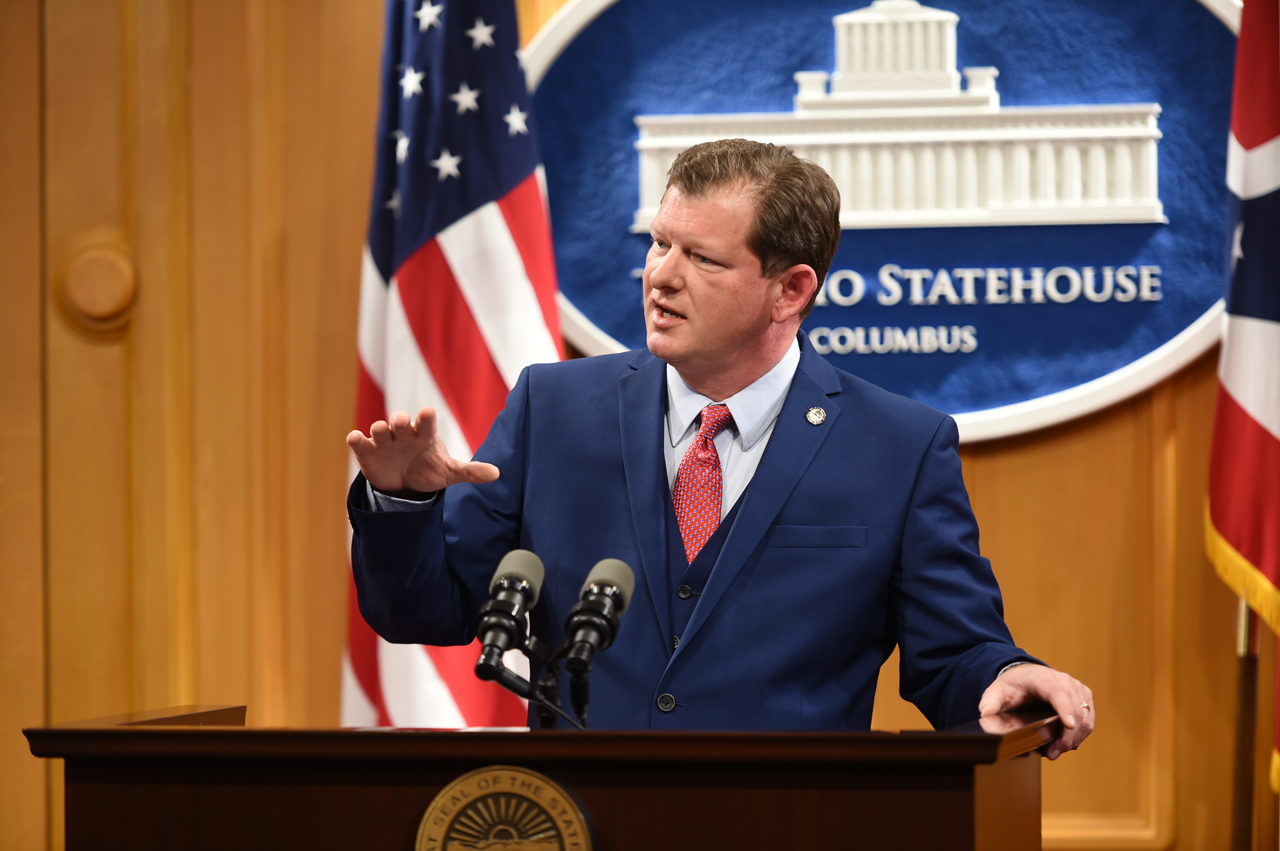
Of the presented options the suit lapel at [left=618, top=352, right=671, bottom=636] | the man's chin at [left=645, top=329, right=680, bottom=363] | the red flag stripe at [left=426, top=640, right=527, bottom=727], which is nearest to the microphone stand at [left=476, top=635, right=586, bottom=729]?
the suit lapel at [left=618, top=352, right=671, bottom=636]

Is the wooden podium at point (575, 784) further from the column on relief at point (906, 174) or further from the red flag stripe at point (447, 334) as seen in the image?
the column on relief at point (906, 174)

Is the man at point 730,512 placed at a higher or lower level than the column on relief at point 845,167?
lower

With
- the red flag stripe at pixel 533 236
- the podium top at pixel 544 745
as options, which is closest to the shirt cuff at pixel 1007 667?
the podium top at pixel 544 745

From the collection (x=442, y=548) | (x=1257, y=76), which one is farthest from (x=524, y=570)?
(x=1257, y=76)

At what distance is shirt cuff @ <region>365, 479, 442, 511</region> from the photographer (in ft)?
5.17

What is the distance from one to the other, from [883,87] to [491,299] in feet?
3.54

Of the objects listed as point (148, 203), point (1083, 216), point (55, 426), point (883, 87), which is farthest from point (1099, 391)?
point (55, 426)

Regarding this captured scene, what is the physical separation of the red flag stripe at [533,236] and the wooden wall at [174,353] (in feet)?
1.61

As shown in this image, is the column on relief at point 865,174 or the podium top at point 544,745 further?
the column on relief at point 865,174

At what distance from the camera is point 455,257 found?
2859mm

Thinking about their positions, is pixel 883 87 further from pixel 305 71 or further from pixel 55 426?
pixel 55 426

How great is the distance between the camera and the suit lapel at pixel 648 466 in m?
1.71

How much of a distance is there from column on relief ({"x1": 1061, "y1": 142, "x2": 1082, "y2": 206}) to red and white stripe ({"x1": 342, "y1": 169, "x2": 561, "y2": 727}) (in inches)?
49.5

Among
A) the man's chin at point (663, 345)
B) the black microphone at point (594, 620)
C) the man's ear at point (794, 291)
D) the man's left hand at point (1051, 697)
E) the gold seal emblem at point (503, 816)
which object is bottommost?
the gold seal emblem at point (503, 816)
